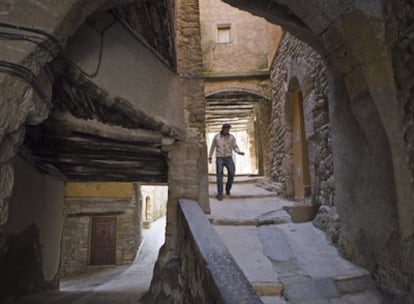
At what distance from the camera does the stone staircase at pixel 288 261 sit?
2.68 metres

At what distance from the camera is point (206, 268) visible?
2.06 metres

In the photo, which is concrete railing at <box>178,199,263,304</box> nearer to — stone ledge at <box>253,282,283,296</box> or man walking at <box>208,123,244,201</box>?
stone ledge at <box>253,282,283,296</box>

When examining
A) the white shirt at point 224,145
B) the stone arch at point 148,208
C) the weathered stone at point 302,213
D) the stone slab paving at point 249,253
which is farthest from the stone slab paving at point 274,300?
the stone arch at point 148,208

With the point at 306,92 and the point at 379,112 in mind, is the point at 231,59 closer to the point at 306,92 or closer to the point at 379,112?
the point at 306,92

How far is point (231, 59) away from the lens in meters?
9.98

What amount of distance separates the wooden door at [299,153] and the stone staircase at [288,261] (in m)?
0.93

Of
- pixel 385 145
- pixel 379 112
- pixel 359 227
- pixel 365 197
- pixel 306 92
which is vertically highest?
pixel 306 92

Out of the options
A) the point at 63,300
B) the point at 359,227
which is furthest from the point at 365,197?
the point at 63,300

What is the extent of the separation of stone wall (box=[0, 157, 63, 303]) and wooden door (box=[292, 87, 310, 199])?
429cm

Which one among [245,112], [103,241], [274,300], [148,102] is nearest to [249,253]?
[274,300]

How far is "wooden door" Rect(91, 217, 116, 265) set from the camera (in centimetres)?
1005

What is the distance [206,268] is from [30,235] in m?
3.16

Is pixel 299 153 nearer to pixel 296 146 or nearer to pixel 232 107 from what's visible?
pixel 296 146

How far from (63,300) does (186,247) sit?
86.0 inches
